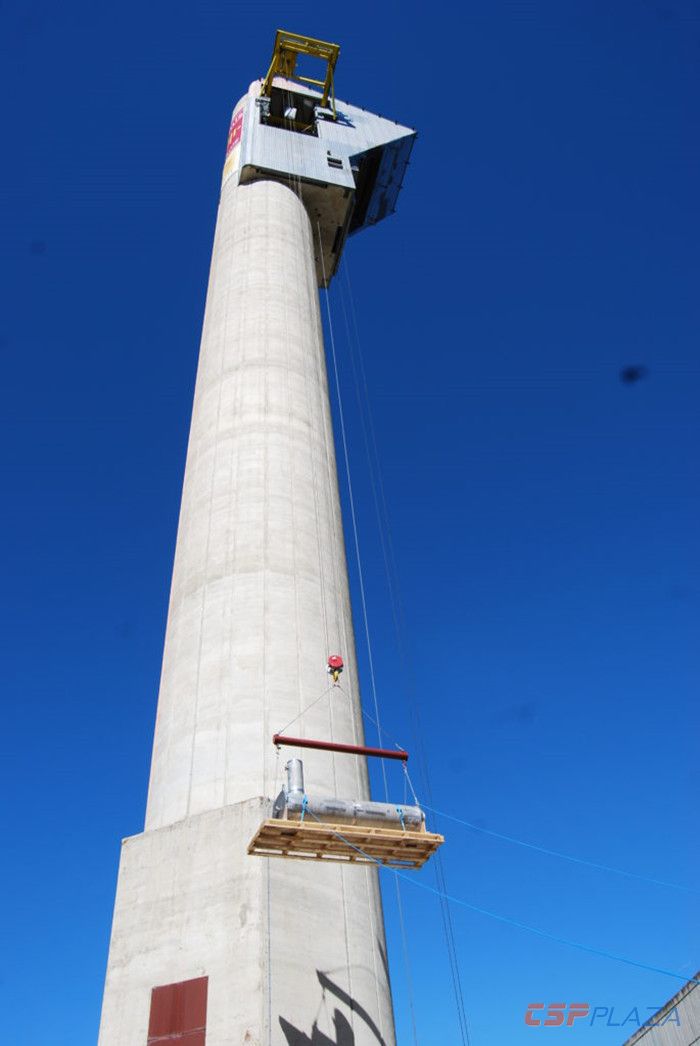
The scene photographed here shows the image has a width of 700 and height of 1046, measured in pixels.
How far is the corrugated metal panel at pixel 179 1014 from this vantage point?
436 inches

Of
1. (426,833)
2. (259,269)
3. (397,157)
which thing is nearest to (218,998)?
(426,833)

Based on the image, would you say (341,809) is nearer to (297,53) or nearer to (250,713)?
(250,713)

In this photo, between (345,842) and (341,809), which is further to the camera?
(341,809)

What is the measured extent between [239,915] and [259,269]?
17.4m

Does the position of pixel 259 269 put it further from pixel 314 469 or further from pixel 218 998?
pixel 218 998

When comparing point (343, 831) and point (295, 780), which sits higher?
point (295, 780)

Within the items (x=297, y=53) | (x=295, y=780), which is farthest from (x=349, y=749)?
(x=297, y=53)

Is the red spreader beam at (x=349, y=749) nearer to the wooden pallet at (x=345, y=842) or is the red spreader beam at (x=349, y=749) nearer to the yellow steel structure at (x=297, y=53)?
the wooden pallet at (x=345, y=842)

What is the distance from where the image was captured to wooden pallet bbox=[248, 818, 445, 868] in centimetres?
1032

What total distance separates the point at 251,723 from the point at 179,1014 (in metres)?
4.39

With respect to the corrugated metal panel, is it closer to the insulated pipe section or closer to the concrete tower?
the concrete tower

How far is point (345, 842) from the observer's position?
10367mm

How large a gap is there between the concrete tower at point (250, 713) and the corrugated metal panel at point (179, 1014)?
26mm

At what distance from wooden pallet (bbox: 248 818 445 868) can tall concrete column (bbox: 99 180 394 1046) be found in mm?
1646
